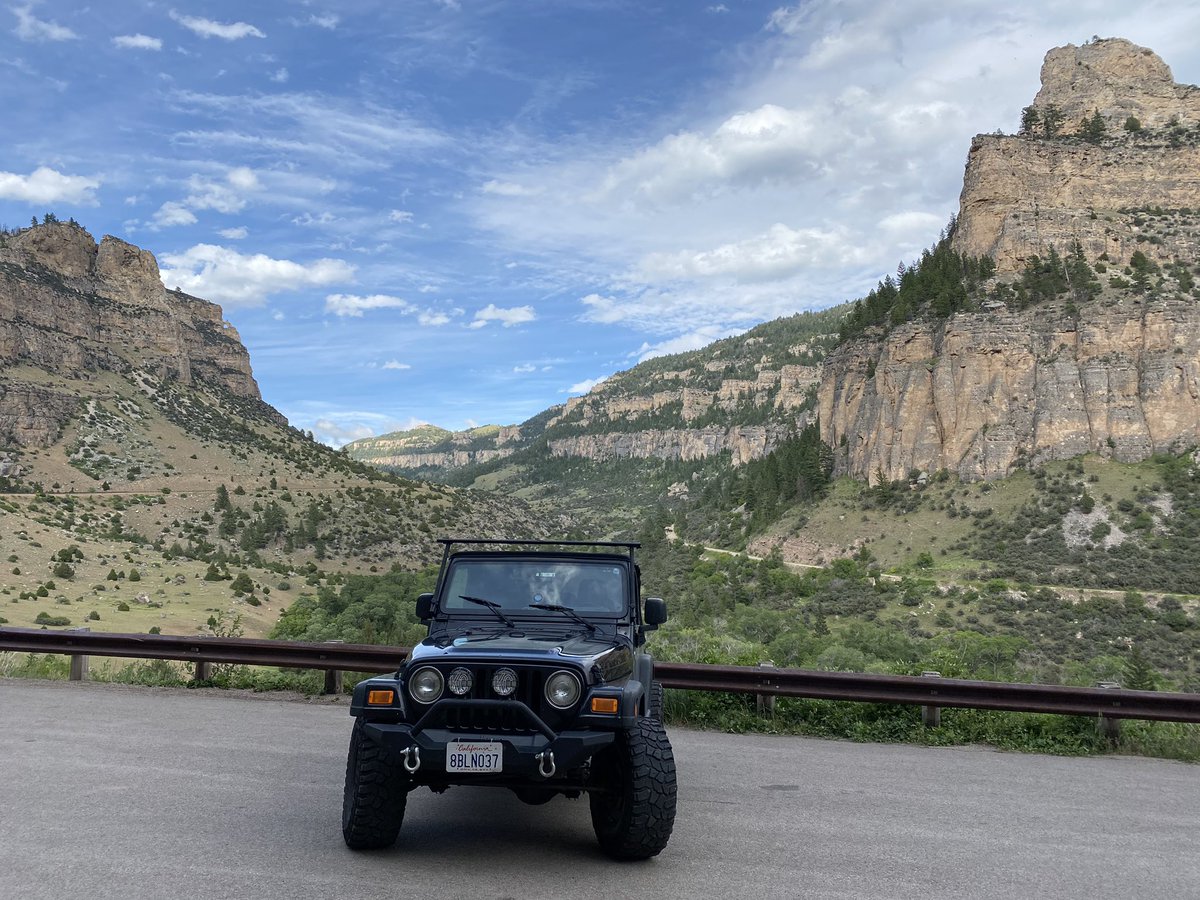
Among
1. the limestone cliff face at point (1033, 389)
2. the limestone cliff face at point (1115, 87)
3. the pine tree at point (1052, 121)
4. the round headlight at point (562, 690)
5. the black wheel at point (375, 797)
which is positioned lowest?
the black wheel at point (375, 797)

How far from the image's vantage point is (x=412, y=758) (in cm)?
536

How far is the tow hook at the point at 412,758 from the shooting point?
533 cm

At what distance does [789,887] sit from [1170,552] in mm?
62237

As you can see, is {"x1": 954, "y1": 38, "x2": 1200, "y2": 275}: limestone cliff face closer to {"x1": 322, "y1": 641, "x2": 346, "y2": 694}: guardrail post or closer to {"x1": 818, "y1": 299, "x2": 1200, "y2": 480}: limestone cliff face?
{"x1": 818, "y1": 299, "x2": 1200, "y2": 480}: limestone cliff face

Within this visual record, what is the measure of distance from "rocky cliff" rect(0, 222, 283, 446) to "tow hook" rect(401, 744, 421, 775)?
280 feet

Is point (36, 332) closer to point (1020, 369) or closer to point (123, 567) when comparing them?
point (123, 567)

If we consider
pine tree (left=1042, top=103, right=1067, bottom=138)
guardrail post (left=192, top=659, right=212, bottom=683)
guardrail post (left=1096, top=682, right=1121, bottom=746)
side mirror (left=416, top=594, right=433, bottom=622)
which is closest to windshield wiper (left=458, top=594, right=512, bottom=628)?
side mirror (left=416, top=594, right=433, bottom=622)

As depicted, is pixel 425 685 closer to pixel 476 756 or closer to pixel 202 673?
pixel 476 756

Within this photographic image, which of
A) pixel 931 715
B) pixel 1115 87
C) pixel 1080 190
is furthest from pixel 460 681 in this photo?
pixel 1115 87

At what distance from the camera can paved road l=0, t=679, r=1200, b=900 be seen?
17.4 ft

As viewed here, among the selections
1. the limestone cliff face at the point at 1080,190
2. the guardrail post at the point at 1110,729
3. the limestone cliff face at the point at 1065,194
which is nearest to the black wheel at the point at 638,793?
the guardrail post at the point at 1110,729

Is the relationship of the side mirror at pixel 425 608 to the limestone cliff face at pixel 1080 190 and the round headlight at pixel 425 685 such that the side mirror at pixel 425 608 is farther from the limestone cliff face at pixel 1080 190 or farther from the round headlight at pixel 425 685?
the limestone cliff face at pixel 1080 190

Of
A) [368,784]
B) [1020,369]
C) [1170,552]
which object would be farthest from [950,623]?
[368,784]

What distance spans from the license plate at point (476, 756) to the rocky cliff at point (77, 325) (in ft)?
280
